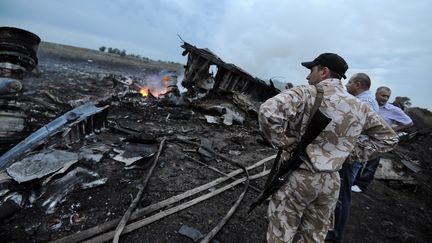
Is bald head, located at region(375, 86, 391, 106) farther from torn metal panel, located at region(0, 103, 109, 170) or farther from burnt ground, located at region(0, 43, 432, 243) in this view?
torn metal panel, located at region(0, 103, 109, 170)

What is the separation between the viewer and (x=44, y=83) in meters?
11.1

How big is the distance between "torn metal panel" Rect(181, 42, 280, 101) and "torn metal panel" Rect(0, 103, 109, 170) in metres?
5.33

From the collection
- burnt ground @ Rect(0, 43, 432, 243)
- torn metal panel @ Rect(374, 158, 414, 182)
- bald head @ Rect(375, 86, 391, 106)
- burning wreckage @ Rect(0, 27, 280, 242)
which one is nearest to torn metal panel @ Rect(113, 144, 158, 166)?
burning wreckage @ Rect(0, 27, 280, 242)

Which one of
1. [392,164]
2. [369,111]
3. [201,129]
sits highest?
[369,111]

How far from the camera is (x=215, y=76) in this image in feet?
36.5

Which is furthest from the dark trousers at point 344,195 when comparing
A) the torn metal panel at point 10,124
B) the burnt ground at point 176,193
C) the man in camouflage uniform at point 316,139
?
the torn metal panel at point 10,124

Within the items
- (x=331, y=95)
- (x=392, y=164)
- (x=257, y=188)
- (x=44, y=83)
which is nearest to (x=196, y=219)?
(x=257, y=188)

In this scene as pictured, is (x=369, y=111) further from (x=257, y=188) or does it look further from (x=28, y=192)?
(x=28, y=192)

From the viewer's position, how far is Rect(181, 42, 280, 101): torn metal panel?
35.6 ft

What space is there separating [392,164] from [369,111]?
6977 mm

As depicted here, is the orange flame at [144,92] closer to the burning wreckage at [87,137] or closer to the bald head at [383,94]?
the burning wreckage at [87,137]

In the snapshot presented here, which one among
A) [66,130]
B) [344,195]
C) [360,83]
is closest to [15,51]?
[66,130]

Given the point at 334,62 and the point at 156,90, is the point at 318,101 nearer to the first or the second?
the point at 334,62

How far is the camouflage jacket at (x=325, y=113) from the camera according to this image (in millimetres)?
2170
